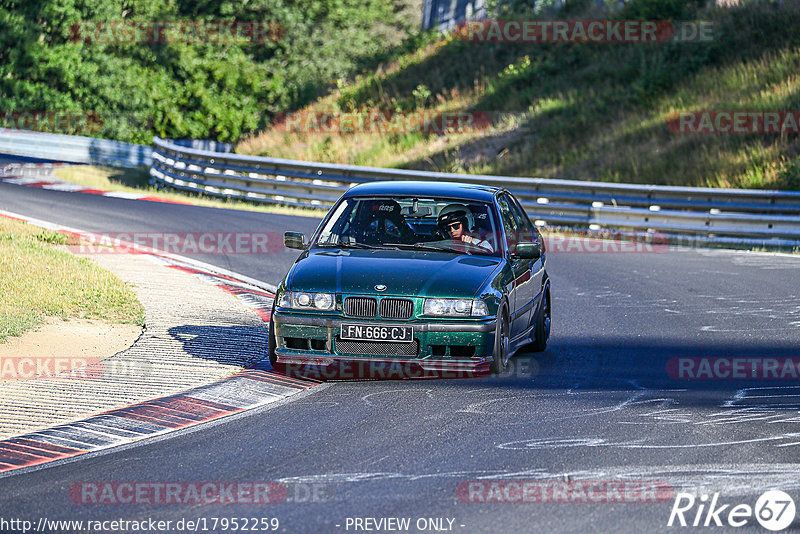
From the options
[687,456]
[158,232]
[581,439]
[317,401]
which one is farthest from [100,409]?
[158,232]

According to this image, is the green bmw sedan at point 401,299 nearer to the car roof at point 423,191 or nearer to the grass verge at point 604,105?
the car roof at point 423,191

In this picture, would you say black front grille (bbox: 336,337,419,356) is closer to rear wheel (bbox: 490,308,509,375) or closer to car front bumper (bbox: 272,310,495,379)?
car front bumper (bbox: 272,310,495,379)

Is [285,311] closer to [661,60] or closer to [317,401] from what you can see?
[317,401]

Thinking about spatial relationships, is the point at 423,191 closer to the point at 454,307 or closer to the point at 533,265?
the point at 533,265

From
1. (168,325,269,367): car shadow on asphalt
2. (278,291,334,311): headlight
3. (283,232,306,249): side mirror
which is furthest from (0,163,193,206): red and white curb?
(278,291,334,311): headlight

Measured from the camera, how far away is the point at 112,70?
51.5 m

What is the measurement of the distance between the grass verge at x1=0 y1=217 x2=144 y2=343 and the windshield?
2533 mm

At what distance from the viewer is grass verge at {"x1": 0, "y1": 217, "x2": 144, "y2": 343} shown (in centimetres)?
1139

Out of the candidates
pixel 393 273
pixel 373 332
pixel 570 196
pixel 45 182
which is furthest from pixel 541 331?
pixel 45 182

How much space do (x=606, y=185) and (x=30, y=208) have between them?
11.1 meters

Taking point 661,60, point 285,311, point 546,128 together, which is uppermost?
point 661,60

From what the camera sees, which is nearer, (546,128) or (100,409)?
(100,409)

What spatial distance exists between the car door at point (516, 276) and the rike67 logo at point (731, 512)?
12.2ft

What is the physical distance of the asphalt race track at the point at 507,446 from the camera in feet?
19.2
